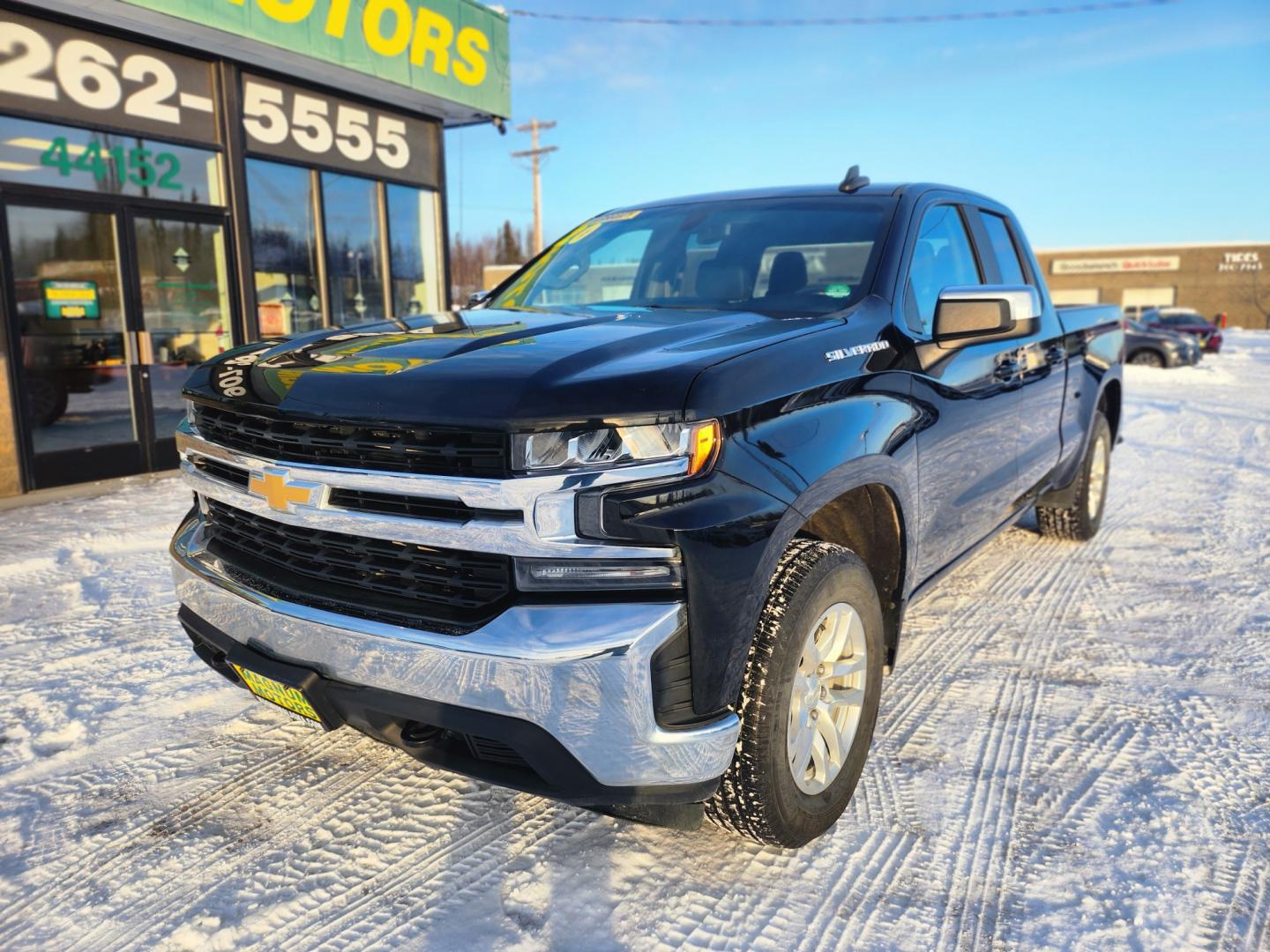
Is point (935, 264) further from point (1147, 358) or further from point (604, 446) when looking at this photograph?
point (1147, 358)

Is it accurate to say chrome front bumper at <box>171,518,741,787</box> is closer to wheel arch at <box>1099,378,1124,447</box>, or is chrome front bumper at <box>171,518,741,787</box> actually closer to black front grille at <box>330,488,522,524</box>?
black front grille at <box>330,488,522,524</box>

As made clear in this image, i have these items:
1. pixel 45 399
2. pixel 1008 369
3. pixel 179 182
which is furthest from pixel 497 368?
pixel 179 182

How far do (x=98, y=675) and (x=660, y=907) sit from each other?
2.57 m

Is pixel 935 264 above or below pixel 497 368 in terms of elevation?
above

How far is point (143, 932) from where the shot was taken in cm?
212

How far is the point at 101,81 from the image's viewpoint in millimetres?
7402

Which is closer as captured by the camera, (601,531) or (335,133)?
(601,531)

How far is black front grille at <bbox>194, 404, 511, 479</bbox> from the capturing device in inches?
77.1

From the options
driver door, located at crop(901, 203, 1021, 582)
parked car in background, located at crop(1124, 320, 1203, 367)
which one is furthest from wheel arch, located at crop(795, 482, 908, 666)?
parked car in background, located at crop(1124, 320, 1203, 367)

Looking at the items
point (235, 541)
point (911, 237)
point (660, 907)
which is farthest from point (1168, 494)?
point (235, 541)

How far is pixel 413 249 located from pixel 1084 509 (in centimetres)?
842

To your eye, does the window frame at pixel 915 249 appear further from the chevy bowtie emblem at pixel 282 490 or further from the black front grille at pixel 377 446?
the chevy bowtie emblem at pixel 282 490

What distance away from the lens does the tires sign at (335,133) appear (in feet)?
28.9

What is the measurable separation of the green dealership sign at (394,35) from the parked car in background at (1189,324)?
22.0 meters
